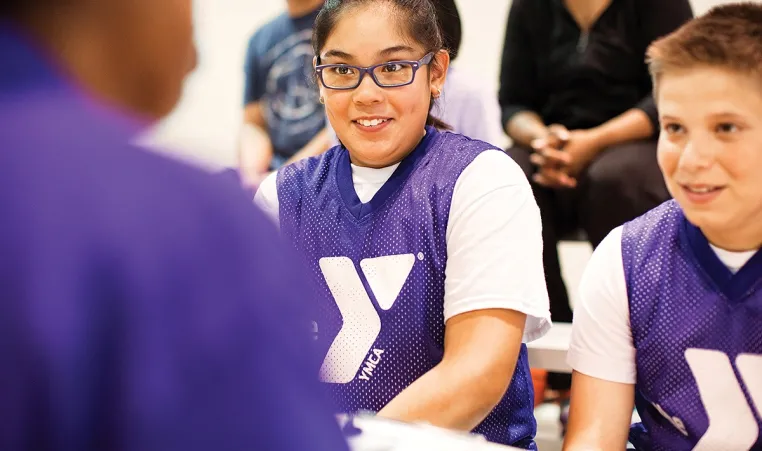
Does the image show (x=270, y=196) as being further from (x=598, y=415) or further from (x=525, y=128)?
(x=525, y=128)

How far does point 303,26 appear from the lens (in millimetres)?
2607

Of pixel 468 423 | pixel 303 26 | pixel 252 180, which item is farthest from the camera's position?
pixel 303 26

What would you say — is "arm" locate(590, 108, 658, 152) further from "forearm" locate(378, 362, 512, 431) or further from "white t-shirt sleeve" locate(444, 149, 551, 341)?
"forearm" locate(378, 362, 512, 431)

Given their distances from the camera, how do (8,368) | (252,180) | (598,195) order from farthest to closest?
(252,180), (598,195), (8,368)

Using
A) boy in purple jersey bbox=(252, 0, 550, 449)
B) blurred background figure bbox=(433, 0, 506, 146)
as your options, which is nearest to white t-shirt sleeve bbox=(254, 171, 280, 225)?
boy in purple jersey bbox=(252, 0, 550, 449)

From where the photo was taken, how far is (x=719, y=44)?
3.95ft

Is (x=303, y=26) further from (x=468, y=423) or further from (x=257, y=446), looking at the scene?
(x=257, y=446)

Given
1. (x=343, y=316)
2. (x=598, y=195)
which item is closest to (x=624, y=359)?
(x=343, y=316)

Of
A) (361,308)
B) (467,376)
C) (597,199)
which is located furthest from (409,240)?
(597,199)

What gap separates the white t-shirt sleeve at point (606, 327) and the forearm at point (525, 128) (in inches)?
36.3

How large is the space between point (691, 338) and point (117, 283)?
101cm

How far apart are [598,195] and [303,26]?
3.48ft

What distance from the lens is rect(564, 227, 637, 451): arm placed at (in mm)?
1243

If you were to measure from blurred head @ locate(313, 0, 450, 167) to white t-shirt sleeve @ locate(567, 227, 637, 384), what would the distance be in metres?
0.37
